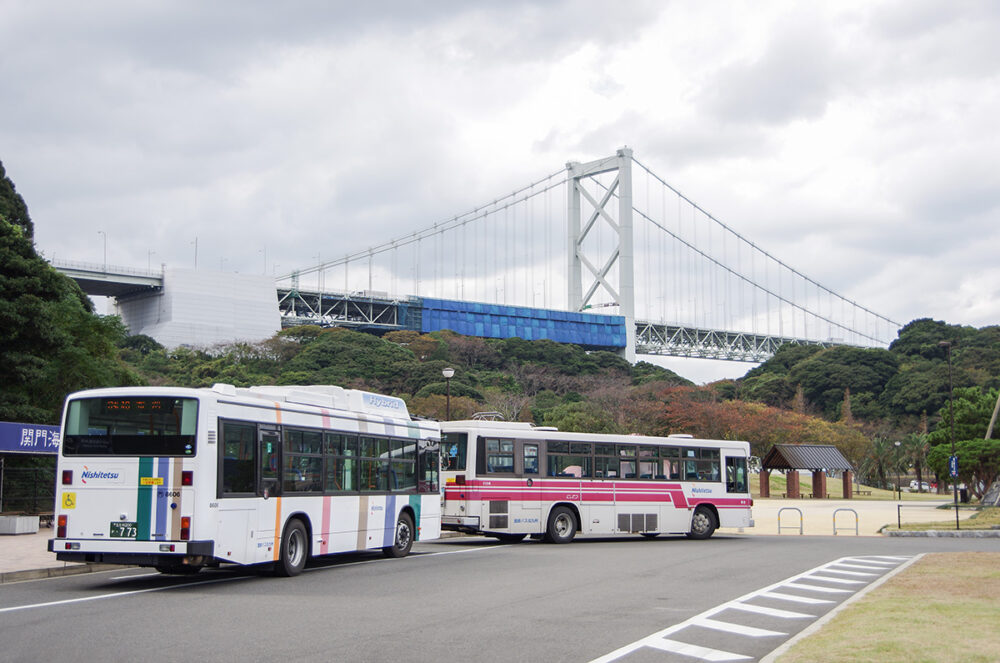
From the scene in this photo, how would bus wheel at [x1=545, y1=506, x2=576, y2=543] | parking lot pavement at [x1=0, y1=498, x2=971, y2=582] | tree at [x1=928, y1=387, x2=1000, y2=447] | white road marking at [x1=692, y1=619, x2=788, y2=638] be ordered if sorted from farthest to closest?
tree at [x1=928, y1=387, x2=1000, y2=447]
bus wheel at [x1=545, y1=506, x2=576, y2=543]
parking lot pavement at [x1=0, y1=498, x2=971, y2=582]
white road marking at [x1=692, y1=619, x2=788, y2=638]

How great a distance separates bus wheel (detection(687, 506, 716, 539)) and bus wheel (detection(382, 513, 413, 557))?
31.0ft

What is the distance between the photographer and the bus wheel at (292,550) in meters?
14.5

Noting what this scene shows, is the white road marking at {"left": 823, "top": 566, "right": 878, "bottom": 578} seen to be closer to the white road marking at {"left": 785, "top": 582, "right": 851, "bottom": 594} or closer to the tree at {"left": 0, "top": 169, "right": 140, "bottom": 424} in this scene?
the white road marking at {"left": 785, "top": 582, "right": 851, "bottom": 594}

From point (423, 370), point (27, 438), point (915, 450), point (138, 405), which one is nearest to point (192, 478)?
point (138, 405)

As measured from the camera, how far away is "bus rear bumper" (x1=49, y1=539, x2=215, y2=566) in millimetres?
12406

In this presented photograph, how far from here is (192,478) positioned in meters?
12.5

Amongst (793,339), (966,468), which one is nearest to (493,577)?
(966,468)

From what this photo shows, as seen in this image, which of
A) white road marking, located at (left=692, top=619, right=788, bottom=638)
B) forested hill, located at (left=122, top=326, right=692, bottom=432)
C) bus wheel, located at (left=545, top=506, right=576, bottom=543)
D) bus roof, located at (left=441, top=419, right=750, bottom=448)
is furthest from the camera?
forested hill, located at (left=122, top=326, right=692, bottom=432)

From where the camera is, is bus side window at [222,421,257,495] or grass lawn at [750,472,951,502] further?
grass lawn at [750,472,951,502]

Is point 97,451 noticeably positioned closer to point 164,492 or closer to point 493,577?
point 164,492

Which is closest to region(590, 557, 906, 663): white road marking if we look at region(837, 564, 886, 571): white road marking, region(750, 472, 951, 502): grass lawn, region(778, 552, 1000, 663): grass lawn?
region(778, 552, 1000, 663): grass lawn

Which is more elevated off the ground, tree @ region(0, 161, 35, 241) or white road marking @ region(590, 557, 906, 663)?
tree @ region(0, 161, 35, 241)

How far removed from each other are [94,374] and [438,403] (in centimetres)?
2790

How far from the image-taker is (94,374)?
30812 mm
